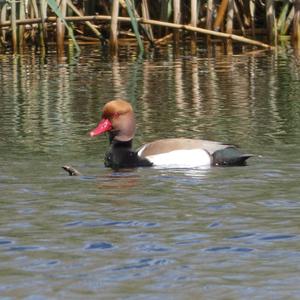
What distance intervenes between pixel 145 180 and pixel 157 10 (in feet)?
40.9

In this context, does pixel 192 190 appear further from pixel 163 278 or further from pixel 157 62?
pixel 157 62

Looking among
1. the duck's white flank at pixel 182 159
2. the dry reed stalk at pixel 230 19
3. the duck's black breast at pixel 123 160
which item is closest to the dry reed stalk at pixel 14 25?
the dry reed stalk at pixel 230 19

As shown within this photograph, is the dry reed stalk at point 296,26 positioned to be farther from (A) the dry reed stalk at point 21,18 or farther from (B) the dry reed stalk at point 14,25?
(B) the dry reed stalk at point 14,25

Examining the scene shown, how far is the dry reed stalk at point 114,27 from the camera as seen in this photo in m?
17.6

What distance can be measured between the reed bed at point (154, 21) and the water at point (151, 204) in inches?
153

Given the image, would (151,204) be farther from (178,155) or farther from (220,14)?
(220,14)

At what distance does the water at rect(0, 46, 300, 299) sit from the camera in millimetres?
5488

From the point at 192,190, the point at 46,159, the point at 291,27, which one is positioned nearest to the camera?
the point at 192,190

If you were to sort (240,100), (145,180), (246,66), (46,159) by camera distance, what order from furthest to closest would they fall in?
(246,66), (240,100), (46,159), (145,180)

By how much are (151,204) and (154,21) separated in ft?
35.4

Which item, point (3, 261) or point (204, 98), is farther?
point (204, 98)

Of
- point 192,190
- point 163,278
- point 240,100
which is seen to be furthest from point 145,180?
point 240,100

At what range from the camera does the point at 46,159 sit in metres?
9.08

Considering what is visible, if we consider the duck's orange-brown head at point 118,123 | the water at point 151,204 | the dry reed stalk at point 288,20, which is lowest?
the water at point 151,204
